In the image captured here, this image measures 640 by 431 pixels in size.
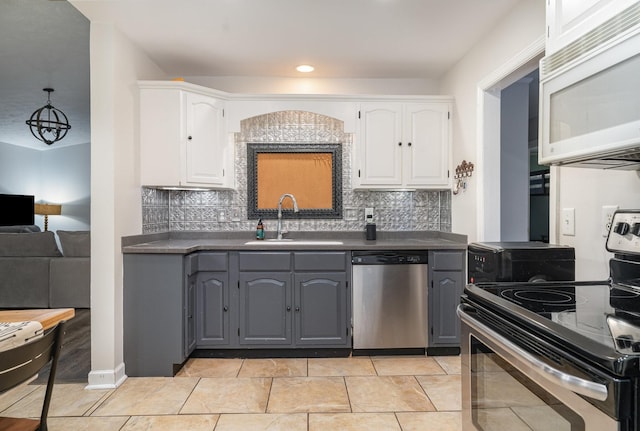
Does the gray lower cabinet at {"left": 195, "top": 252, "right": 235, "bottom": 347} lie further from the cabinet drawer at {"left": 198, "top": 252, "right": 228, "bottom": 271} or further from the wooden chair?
the wooden chair

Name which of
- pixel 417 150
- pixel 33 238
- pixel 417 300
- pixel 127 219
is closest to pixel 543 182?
pixel 417 150

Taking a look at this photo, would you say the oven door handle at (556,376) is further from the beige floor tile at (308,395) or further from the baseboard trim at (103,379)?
the baseboard trim at (103,379)

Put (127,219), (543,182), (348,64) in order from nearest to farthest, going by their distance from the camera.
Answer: (127,219) → (348,64) → (543,182)

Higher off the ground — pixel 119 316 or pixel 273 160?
pixel 273 160

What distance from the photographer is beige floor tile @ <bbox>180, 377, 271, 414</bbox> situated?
2332 millimetres

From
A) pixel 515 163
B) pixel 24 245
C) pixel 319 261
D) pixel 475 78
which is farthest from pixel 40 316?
pixel 24 245

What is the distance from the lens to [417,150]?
3.42 meters

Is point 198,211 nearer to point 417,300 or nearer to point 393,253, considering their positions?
point 393,253

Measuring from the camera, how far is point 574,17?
145cm

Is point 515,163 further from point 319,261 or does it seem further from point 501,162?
point 319,261

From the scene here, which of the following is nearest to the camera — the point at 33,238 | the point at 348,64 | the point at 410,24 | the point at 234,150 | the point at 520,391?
the point at 520,391

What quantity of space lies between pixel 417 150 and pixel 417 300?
1291 millimetres

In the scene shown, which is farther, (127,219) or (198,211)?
(198,211)

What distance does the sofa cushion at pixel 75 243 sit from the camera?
14.7 ft
